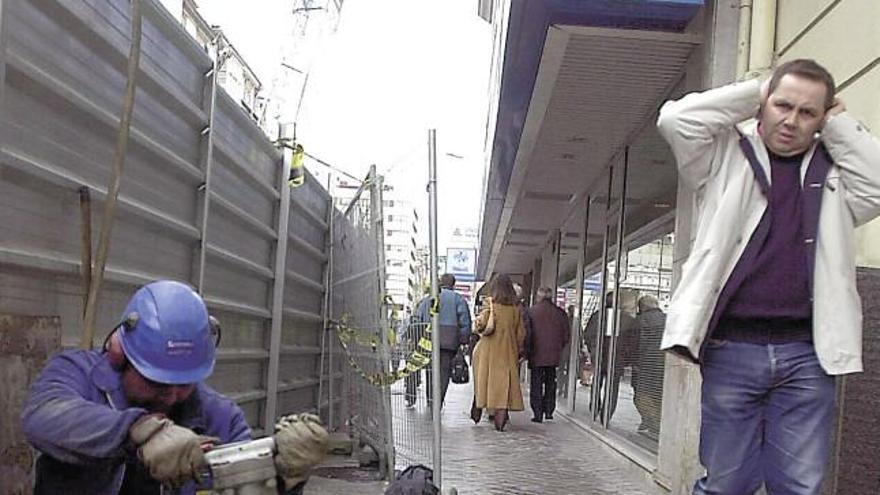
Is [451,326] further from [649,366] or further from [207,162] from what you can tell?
[207,162]

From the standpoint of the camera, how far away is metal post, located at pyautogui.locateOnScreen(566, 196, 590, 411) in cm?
1291

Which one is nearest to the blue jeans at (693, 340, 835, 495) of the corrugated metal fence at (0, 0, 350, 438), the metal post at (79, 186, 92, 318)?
the metal post at (79, 186, 92, 318)

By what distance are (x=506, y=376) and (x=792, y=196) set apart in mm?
7631

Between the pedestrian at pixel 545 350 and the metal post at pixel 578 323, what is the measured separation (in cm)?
84

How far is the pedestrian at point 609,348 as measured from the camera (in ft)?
31.3

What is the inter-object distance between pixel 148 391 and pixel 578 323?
11.9 metres

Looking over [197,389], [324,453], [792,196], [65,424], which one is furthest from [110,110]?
[792,196]

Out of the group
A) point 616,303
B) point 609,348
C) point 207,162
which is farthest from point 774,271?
point 616,303

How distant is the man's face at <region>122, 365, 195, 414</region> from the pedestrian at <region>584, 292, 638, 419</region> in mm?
7379

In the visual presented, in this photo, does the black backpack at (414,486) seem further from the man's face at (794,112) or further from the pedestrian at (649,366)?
the pedestrian at (649,366)

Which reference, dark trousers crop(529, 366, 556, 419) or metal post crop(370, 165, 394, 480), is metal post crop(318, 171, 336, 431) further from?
dark trousers crop(529, 366, 556, 419)

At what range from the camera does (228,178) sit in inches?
235

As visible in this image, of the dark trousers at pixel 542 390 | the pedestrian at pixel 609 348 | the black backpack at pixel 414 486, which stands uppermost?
the pedestrian at pixel 609 348

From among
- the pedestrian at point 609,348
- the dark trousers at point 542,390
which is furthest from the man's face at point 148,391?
the dark trousers at point 542,390
